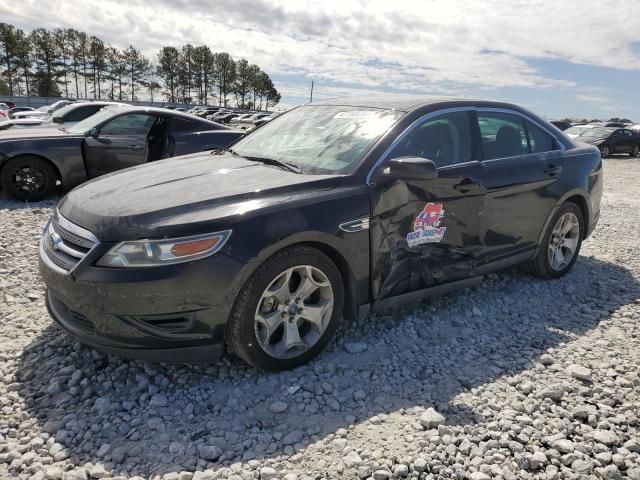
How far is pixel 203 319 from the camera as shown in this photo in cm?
254

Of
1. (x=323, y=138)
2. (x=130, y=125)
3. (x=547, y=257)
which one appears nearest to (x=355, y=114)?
(x=323, y=138)

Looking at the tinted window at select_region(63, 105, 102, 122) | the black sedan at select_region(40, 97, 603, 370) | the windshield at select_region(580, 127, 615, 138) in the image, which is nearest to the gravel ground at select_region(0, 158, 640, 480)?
the black sedan at select_region(40, 97, 603, 370)

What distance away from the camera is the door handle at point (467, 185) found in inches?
139

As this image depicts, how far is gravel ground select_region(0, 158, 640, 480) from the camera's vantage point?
2.22 m

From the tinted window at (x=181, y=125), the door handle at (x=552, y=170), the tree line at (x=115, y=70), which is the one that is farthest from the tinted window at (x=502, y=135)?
the tree line at (x=115, y=70)

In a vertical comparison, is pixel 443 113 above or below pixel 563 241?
above

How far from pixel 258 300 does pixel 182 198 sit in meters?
0.69

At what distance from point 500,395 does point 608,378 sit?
0.75 m

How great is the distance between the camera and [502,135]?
403cm

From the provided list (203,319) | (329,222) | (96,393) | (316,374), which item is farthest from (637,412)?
(96,393)

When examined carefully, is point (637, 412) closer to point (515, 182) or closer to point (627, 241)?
point (515, 182)

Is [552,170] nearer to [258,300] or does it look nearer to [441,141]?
[441,141]

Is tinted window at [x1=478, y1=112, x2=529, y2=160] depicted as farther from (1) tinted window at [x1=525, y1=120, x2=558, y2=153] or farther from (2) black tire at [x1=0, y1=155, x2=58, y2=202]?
(2) black tire at [x1=0, y1=155, x2=58, y2=202]

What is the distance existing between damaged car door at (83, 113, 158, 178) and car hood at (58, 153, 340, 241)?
3912 millimetres
